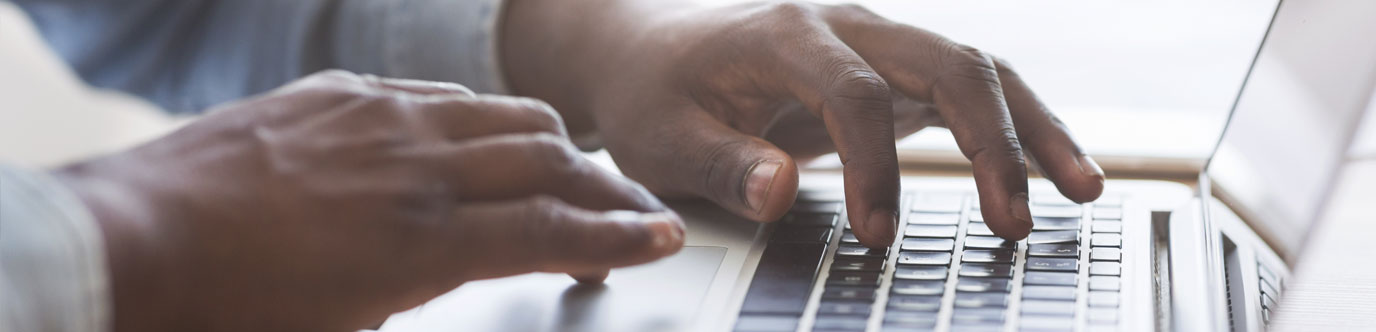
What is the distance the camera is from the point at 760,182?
55cm

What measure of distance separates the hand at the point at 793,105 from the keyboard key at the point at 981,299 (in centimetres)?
7

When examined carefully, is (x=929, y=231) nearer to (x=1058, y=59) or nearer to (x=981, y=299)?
(x=981, y=299)

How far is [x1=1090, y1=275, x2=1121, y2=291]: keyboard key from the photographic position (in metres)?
0.47

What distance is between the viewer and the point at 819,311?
45cm

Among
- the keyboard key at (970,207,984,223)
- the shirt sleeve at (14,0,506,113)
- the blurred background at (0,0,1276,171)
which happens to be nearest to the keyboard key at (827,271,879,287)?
the keyboard key at (970,207,984,223)

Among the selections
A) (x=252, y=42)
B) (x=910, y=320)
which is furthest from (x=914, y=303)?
(x=252, y=42)

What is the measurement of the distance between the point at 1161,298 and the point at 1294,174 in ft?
0.55

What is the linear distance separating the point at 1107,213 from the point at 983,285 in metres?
0.15

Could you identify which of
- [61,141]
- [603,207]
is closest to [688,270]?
[603,207]

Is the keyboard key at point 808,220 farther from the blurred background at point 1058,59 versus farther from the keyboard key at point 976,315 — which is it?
the blurred background at point 1058,59

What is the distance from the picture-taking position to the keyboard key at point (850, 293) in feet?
1.53

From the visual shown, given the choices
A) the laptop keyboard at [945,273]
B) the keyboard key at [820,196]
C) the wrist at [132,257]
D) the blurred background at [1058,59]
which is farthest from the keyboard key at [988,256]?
the blurred background at [1058,59]

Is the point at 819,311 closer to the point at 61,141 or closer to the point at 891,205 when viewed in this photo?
the point at 891,205

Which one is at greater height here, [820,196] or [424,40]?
[424,40]
